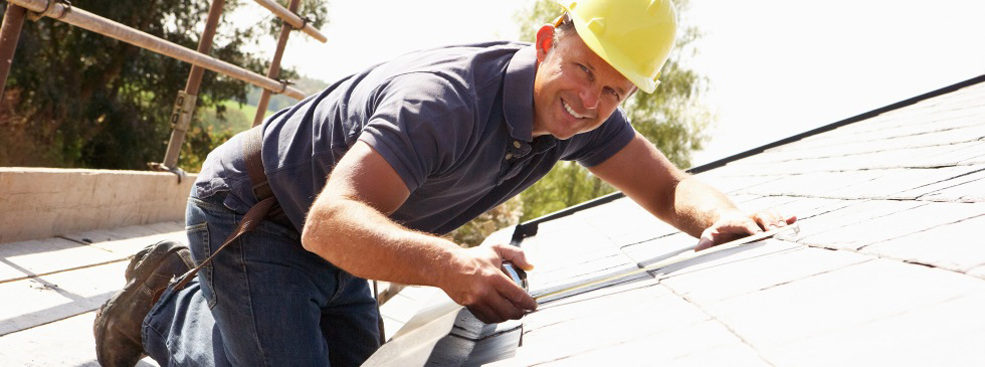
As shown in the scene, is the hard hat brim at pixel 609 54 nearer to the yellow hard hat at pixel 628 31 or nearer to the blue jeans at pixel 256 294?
the yellow hard hat at pixel 628 31

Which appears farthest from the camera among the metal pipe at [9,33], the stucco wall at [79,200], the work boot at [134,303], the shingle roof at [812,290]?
the stucco wall at [79,200]

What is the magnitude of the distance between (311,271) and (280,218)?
0.20m

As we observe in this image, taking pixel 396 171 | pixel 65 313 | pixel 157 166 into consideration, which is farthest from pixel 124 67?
pixel 396 171

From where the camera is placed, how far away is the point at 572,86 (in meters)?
2.18

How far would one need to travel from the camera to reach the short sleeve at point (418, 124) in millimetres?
1817

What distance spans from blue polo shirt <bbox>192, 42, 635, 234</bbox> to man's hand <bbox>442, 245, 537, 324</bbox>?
13.7 inches

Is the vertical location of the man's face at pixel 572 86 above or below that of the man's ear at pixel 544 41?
below

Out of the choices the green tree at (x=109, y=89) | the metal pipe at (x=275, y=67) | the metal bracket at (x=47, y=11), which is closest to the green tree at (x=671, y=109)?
A: the green tree at (x=109, y=89)

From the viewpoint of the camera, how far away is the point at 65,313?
3.20 m

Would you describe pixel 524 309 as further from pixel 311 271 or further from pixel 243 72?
pixel 243 72

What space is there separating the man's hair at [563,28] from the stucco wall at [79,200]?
3157 millimetres

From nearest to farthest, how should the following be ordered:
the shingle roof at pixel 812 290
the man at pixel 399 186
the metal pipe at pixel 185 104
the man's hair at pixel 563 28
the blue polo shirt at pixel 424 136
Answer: the shingle roof at pixel 812 290 → the man at pixel 399 186 → the blue polo shirt at pixel 424 136 → the man's hair at pixel 563 28 → the metal pipe at pixel 185 104

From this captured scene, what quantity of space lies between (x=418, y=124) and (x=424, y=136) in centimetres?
4

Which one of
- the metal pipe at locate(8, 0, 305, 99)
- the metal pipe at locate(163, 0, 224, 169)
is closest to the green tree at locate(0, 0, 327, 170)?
the metal pipe at locate(163, 0, 224, 169)
